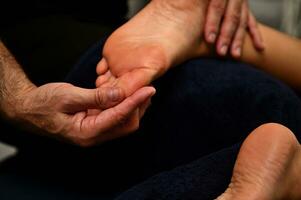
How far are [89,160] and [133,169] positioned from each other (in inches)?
3.6

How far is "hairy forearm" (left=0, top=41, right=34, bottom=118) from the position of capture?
0.83 meters

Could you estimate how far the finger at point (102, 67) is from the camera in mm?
839

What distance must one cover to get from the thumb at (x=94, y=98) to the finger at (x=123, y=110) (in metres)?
0.02

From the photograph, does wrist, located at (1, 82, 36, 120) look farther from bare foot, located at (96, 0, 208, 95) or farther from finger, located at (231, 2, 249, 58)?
finger, located at (231, 2, 249, 58)

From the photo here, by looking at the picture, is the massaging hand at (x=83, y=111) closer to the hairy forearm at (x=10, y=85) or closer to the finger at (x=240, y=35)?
the hairy forearm at (x=10, y=85)

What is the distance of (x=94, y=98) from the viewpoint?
70cm

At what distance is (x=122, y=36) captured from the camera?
87 centimetres

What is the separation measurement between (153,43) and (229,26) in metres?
0.21

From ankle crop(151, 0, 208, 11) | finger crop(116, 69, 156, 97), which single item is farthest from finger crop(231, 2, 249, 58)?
finger crop(116, 69, 156, 97)

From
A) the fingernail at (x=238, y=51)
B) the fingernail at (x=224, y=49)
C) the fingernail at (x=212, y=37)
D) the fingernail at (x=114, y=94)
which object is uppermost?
the fingernail at (x=114, y=94)

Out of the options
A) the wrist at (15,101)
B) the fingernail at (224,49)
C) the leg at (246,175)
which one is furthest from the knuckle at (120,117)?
the fingernail at (224,49)

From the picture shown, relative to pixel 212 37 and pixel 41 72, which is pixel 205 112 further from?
pixel 41 72

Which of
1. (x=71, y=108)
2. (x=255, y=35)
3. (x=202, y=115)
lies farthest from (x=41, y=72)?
(x=255, y=35)

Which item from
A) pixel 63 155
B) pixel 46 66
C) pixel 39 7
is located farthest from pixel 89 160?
pixel 39 7
